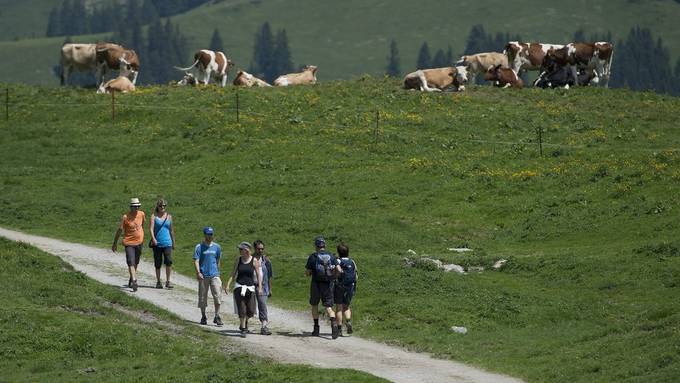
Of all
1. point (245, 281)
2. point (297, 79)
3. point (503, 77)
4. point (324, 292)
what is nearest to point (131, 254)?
point (245, 281)

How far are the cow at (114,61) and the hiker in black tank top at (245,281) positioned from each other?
41.4 metres

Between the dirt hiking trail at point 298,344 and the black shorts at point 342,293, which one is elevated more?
the black shorts at point 342,293

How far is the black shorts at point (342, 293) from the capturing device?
32.7 meters

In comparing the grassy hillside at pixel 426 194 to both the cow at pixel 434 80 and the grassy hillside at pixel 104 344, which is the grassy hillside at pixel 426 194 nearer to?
the cow at pixel 434 80

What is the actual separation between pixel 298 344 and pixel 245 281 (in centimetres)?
196

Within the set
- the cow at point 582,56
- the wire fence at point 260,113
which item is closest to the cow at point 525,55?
the cow at point 582,56

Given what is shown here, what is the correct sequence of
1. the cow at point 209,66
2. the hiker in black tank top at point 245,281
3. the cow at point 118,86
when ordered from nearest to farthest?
the hiker in black tank top at point 245,281, the cow at point 118,86, the cow at point 209,66

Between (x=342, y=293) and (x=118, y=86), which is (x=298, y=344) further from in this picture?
(x=118, y=86)

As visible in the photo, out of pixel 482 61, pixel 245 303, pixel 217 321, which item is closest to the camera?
pixel 245 303

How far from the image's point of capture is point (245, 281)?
105 ft

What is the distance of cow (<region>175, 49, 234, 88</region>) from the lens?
2830 inches

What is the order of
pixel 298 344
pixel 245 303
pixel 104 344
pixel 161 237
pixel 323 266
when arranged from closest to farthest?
1. pixel 104 344
2. pixel 298 344
3. pixel 245 303
4. pixel 323 266
5. pixel 161 237

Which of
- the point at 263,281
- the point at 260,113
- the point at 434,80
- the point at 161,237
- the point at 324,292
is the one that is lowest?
the point at 324,292

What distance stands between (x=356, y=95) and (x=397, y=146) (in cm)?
875
